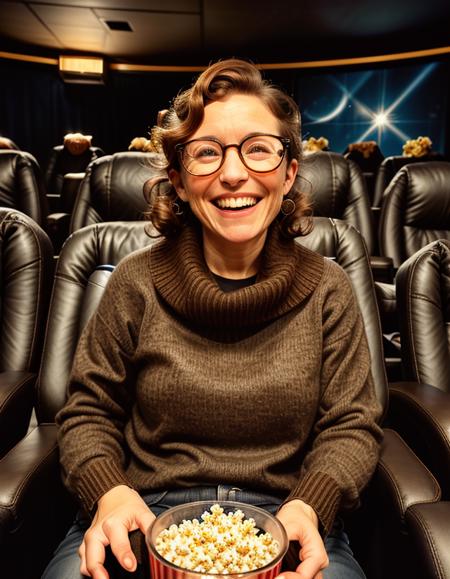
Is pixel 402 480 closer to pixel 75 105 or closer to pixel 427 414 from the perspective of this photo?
pixel 427 414

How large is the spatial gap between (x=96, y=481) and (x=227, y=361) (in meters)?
0.31

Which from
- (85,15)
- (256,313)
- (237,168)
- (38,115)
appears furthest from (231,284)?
(38,115)

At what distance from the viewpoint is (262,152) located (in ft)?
3.33

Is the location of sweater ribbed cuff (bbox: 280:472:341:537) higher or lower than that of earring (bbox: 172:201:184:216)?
lower

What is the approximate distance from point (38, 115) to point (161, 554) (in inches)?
316

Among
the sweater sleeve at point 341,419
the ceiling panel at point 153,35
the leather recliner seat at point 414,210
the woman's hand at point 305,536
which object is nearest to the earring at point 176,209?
the sweater sleeve at point 341,419

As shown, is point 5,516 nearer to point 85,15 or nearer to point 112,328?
point 112,328

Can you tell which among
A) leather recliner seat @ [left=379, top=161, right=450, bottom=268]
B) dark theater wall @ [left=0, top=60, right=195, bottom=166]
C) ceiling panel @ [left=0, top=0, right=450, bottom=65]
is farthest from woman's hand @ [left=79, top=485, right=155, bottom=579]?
dark theater wall @ [left=0, top=60, right=195, bottom=166]

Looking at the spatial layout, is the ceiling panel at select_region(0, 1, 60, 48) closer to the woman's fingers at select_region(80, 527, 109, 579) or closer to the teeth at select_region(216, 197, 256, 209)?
the teeth at select_region(216, 197, 256, 209)

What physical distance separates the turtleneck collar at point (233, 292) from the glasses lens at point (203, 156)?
0.15 meters

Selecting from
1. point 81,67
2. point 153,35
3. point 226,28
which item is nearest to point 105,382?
point 226,28

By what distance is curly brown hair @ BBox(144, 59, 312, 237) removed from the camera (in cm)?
102

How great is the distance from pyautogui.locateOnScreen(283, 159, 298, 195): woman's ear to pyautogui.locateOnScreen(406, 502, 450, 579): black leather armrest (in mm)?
651

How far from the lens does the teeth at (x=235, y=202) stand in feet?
3.29
